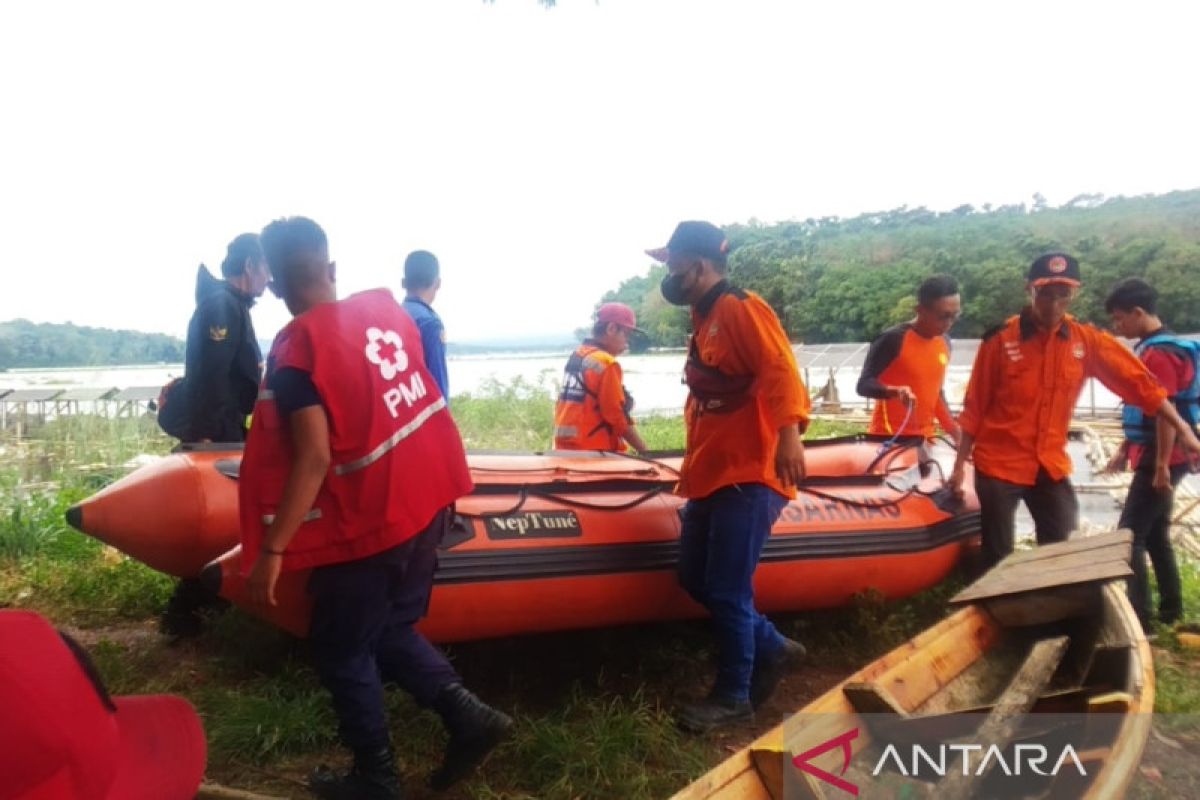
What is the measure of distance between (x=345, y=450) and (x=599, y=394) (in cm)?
259

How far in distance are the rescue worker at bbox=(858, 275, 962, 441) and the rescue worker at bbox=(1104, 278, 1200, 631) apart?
2.42 feet

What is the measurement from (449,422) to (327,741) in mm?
1266

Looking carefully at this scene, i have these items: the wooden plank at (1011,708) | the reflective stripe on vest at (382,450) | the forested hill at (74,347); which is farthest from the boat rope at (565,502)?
the forested hill at (74,347)

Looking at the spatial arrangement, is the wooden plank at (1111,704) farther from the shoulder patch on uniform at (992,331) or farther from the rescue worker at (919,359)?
the rescue worker at (919,359)

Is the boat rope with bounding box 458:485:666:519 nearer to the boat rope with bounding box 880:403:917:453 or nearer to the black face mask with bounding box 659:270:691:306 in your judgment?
the black face mask with bounding box 659:270:691:306

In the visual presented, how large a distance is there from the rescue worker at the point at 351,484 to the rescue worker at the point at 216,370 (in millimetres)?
1453

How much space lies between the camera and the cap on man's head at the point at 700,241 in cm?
279

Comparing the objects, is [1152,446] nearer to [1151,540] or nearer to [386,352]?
[1151,540]

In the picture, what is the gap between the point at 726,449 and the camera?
275 cm

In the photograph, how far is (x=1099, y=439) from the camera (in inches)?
478

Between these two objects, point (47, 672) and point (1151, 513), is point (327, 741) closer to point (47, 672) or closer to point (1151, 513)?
point (47, 672)

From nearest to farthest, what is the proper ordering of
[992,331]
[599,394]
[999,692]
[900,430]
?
[999,692]
[992,331]
[900,430]
[599,394]

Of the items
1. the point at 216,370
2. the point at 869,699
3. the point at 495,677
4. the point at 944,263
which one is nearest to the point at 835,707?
the point at 869,699

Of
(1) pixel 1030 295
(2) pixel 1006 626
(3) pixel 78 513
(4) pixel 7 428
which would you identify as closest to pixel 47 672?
(3) pixel 78 513
